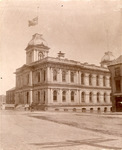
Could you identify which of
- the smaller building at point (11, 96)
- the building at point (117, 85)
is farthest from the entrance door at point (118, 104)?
the smaller building at point (11, 96)

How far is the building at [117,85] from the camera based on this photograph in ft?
104

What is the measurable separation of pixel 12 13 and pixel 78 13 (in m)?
3.36

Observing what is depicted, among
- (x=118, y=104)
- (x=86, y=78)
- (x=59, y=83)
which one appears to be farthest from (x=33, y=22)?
(x=86, y=78)

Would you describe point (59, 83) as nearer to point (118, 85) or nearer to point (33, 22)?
point (118, 85)

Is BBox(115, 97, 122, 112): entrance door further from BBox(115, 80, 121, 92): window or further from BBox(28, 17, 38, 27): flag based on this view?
BBox(28, 17, 38, 27): flag

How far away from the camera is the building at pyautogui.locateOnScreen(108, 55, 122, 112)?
31630mm

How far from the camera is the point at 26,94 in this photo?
137 ft

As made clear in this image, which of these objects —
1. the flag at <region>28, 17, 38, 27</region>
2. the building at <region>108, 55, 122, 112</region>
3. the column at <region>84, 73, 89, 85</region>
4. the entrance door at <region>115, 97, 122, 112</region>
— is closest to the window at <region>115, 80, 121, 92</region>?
the building at <region>108, 55, 122, 112</region>

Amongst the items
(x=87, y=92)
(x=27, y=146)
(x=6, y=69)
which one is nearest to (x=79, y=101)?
(x=87, y=92)

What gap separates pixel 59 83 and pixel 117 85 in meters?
9.90

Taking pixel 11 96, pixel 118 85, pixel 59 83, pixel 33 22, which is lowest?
pixel 11 96

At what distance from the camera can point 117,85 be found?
106 ft

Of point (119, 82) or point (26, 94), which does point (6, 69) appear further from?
point (26, 94)

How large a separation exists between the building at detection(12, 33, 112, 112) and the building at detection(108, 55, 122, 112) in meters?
8.24
